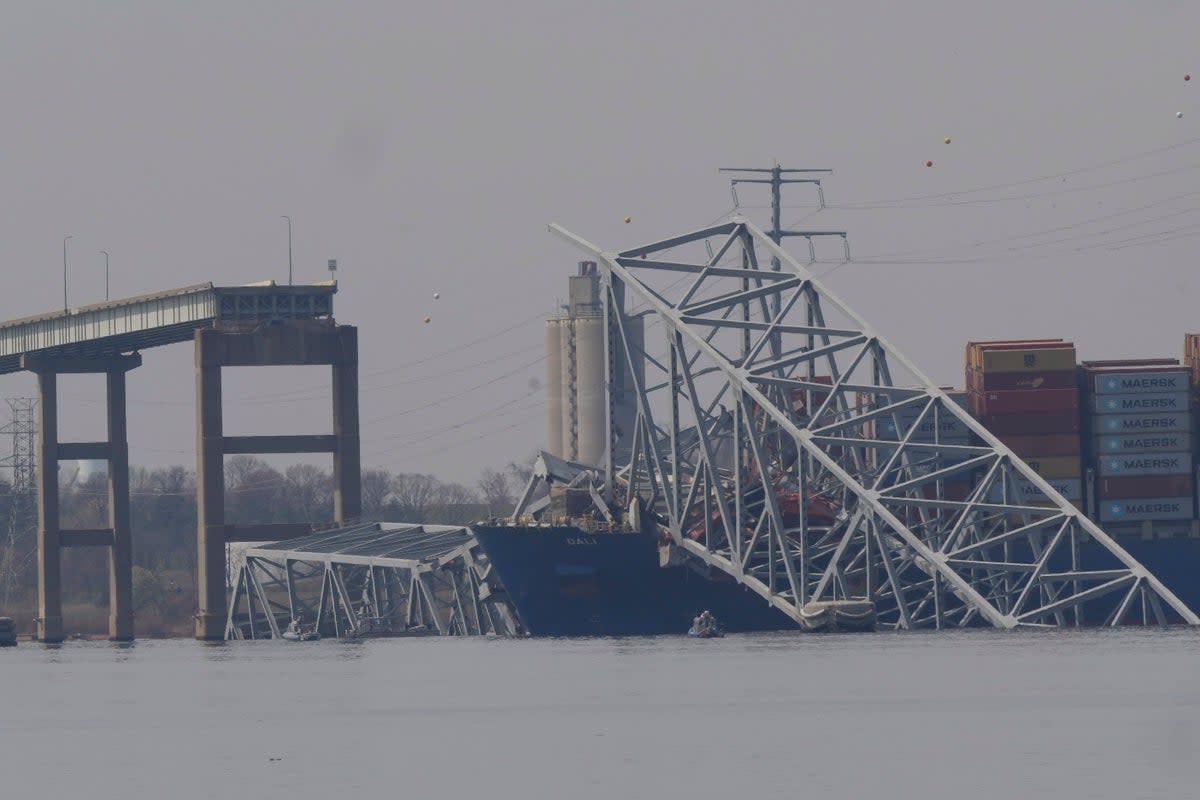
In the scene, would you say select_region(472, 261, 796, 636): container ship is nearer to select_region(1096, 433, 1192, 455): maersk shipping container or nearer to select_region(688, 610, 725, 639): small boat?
select_region(688, 610, 725, 639): small boat

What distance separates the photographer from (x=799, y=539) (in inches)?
4783

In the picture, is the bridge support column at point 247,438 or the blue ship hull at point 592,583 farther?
the bridge support column at point 247,438

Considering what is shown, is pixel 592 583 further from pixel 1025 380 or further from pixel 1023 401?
pixel 1025 380

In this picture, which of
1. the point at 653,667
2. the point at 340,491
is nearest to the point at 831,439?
the point at 653,667

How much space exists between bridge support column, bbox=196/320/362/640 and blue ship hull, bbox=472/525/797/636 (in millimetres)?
35552

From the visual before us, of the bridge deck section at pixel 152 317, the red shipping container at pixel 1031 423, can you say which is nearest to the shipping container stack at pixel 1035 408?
the red shipping container at pixel 1031 423

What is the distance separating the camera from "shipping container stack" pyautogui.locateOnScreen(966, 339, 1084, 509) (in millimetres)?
122062

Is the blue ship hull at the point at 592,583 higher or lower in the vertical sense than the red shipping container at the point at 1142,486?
lower

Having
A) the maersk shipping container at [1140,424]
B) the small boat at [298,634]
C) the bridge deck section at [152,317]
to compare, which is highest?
the bridge deck section at [152,317]

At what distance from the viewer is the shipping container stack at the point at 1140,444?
12169 cm

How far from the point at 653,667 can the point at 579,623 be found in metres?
32.4

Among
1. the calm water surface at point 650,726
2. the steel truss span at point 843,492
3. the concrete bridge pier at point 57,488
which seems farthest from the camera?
the concrete bridge pier at point 57,488

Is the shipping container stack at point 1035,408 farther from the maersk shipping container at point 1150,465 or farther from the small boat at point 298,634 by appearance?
the small boat at point 298,634

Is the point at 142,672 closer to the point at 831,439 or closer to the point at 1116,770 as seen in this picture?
the point at 831,439
